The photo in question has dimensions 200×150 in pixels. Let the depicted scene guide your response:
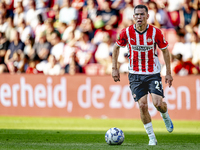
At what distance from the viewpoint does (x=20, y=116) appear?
46.3 ft

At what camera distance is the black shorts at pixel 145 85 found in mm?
7434

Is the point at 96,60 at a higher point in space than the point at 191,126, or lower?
higher

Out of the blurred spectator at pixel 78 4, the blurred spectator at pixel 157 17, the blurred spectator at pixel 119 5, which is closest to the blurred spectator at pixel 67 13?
the blurred spectator at pixel 78 4

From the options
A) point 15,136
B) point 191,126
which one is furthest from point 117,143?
point 191,126

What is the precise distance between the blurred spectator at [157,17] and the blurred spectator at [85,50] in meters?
2.24

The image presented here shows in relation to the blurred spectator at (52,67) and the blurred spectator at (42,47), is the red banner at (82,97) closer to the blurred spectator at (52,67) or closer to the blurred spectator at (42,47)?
the blurred spectator at (52,67)

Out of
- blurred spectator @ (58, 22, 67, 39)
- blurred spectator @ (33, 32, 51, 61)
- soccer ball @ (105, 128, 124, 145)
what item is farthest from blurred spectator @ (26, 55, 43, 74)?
soccer ball @ (105, 128, 124, 145)

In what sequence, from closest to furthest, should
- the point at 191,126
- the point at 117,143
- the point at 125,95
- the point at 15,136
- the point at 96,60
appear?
the point at 117,143 < the point at 15,136 < the point at 191,126 < the point at 125,95 < the point at 96,60

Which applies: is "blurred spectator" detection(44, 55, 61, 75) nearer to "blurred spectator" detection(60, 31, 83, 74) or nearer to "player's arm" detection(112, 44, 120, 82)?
"blurred spectator" detection(60, 31, 83, 74)

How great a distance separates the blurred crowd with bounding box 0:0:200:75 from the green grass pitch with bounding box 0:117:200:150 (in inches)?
86.9

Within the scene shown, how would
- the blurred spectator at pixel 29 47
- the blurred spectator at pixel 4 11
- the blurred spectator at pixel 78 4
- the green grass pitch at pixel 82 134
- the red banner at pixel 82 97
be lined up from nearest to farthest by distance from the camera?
1. the green grass pitch at pixel 82 134
2. the red banner at pixel 82 97
3. the blurred spectator at pixel 29 47
4. the blurred spectator at pixel 78 4
5. the blurred spectator at pixel 4 11

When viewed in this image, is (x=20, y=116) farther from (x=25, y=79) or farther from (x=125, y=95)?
(x=125, y=95)

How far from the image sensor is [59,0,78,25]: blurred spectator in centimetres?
1617

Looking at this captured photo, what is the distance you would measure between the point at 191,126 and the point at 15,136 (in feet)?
16.1
